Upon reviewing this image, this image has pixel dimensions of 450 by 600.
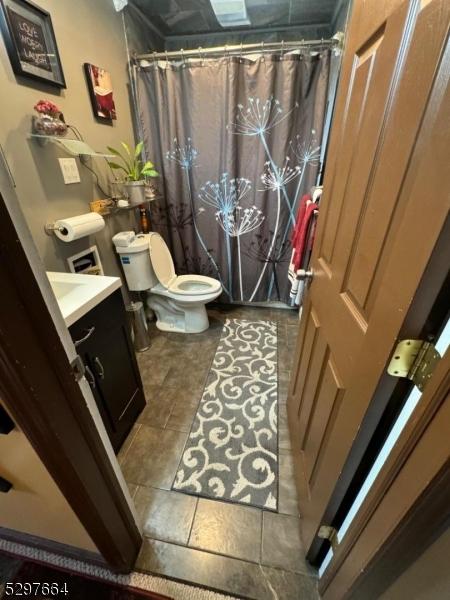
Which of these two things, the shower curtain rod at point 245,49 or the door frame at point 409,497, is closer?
the door frame at point 409,497

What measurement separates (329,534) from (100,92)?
2.48 meters

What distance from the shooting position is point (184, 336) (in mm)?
2266

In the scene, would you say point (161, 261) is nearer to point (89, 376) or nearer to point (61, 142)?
point (61, 142)

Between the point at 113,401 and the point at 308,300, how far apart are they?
1038mm

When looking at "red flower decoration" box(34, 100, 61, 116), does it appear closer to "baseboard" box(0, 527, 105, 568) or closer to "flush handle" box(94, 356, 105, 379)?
"flush handle" box(94, 356, 105, 379)

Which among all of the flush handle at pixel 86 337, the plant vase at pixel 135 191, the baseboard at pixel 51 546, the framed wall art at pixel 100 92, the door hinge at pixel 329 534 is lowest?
the baseboard at pixel 51 546

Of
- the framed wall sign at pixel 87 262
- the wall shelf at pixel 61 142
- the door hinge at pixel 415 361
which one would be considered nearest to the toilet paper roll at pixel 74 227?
the framed wall sign at pixel 87 262

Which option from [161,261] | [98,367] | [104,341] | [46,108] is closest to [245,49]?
[46,108]

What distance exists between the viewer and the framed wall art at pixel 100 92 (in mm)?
1538

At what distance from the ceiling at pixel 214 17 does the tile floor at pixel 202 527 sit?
275cm

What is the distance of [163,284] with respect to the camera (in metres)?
2.09

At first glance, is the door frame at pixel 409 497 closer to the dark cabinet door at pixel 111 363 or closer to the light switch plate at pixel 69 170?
the dark cabinet door at pixel 111 363

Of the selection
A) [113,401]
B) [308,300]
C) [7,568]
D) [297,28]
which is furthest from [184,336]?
[297,28]

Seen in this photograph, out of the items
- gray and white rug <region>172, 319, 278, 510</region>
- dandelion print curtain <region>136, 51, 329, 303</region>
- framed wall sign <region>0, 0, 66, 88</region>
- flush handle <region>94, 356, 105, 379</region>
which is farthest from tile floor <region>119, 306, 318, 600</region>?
framed wall sign <region>0, 0, 66, 88</region>
